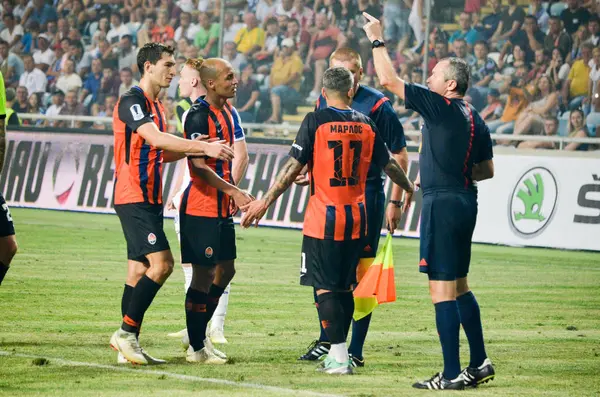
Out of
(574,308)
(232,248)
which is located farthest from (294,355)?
(574,308)

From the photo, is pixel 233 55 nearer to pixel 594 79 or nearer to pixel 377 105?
pixel 594 79

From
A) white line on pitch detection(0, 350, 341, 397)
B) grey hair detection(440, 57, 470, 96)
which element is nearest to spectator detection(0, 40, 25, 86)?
white line on pitch detection(0, 350, 341, 397)

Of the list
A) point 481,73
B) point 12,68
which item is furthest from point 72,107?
point 481,73

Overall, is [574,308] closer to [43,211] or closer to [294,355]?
[294,355]

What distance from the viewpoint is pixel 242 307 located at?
11.5 meters

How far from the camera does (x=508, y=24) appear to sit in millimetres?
21344

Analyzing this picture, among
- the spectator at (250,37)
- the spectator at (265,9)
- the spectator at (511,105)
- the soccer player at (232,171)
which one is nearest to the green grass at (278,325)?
the soccer player at (232,171)

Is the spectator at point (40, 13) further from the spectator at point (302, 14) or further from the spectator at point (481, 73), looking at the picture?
the spectator at point (481, 73)

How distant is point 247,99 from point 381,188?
14495 millimetres

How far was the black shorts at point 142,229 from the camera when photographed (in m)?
8.25

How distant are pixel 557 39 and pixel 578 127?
199 centimetres

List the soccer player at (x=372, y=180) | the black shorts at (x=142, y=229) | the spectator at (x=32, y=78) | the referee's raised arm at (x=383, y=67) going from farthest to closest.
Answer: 1. the spectator at (x=32, y=78)
2. the soccer player at (x=372, y=180)
3. the black shorts at (x=142, y=229)
4. the referee's raised arm at (x=383, y=67)

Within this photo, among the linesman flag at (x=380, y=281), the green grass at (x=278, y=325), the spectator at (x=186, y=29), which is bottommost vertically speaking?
the green grass at (x=278, y=325)

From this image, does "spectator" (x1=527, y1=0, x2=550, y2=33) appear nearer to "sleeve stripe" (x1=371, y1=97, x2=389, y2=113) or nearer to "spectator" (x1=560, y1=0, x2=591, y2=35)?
"spectator" (x1=560, y1=0, x2=591, y2=35)
